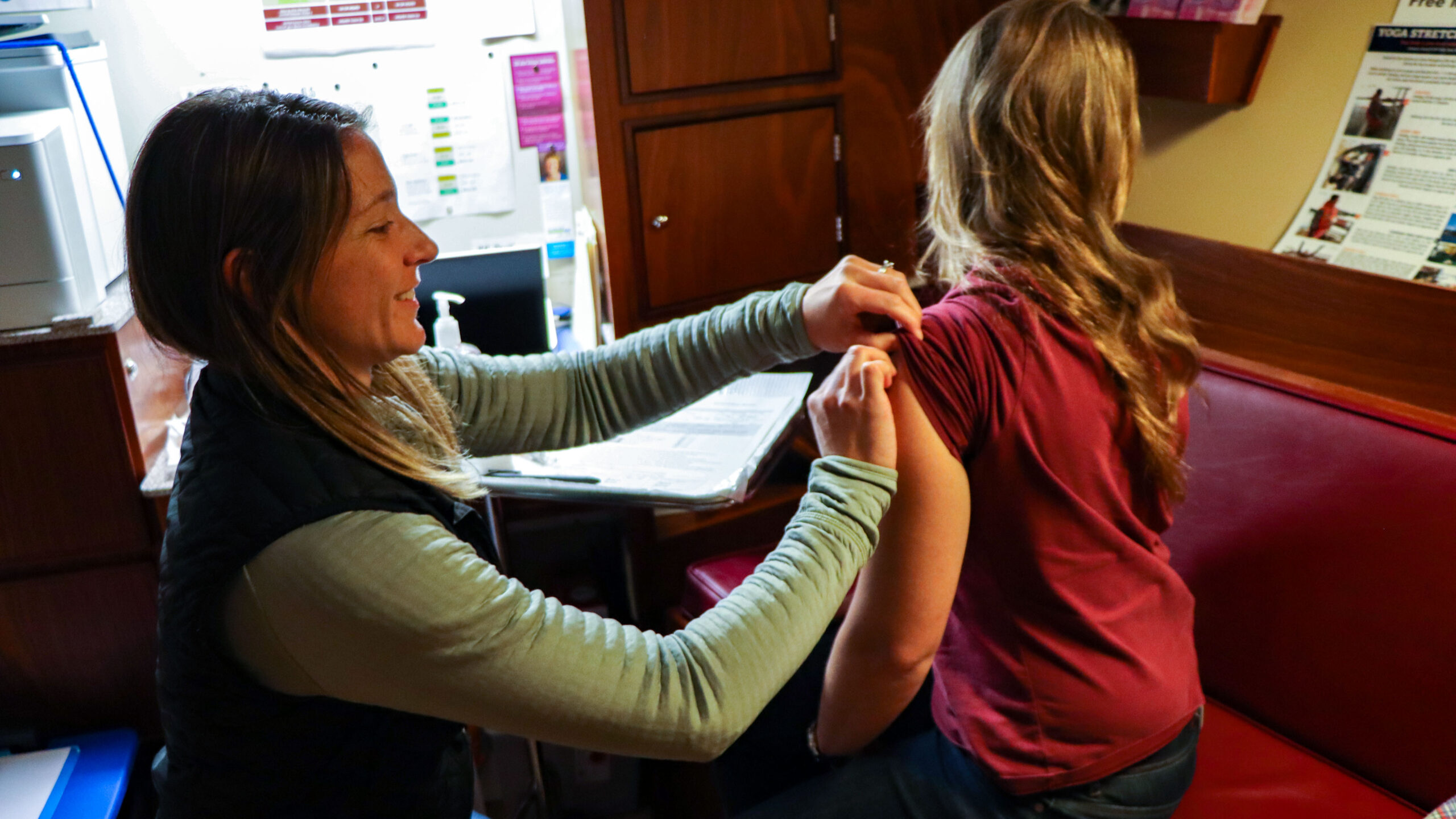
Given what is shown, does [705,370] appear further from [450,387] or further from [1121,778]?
[1121,778]

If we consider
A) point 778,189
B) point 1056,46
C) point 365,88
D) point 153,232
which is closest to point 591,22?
point 778,189

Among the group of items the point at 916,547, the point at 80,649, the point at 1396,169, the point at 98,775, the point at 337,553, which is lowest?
the point at 98,775

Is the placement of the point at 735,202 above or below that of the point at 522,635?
above

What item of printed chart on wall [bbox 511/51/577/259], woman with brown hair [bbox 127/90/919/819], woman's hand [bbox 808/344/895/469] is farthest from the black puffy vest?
printed chart on wall [bbox 511/51/577/259]

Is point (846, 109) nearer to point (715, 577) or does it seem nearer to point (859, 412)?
point (715, 577)

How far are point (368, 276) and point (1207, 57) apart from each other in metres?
1.52

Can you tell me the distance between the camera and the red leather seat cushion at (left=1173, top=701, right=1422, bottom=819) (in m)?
1.25

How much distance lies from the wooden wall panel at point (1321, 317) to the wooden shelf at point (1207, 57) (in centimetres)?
26

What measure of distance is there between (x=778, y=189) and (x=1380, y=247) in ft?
3.34

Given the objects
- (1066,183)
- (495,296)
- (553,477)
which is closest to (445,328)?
(495,296)

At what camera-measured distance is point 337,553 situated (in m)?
0.79

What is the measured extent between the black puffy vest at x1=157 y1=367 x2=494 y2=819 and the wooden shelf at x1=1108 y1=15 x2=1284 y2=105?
150 centimetres

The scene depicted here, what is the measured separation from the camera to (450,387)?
1.27 metres

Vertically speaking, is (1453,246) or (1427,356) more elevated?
(1453,246)
